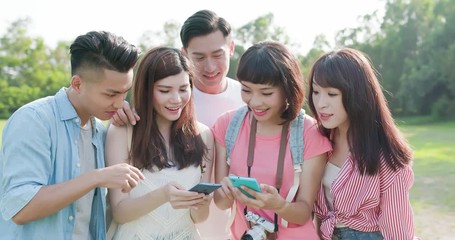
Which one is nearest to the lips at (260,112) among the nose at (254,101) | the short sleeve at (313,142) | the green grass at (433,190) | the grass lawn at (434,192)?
the nose at (254,101)

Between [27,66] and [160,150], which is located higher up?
[160,150]

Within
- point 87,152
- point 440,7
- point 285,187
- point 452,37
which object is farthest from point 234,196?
point 440,7

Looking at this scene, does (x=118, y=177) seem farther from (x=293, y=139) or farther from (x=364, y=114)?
(x=364, y=114)

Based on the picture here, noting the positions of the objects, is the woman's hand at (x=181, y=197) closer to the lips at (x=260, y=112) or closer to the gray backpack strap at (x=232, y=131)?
the gray backpack strap at (x=232, y=131)

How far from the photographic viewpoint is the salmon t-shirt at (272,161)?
331 centimetres

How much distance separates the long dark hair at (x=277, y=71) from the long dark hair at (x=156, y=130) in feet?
1.29

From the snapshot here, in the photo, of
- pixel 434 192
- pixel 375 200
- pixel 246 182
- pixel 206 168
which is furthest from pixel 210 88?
pixel 434 192

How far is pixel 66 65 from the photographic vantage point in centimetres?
6116

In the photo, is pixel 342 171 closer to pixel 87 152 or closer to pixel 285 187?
pixel 285 187

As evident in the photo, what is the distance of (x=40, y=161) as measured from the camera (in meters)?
2.82

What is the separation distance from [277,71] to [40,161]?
139 cm

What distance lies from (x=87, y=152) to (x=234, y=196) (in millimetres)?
858

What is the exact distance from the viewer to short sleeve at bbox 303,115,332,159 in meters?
3.30

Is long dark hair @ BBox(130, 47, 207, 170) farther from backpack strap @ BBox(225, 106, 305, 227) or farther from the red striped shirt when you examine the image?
the red striped shirt
